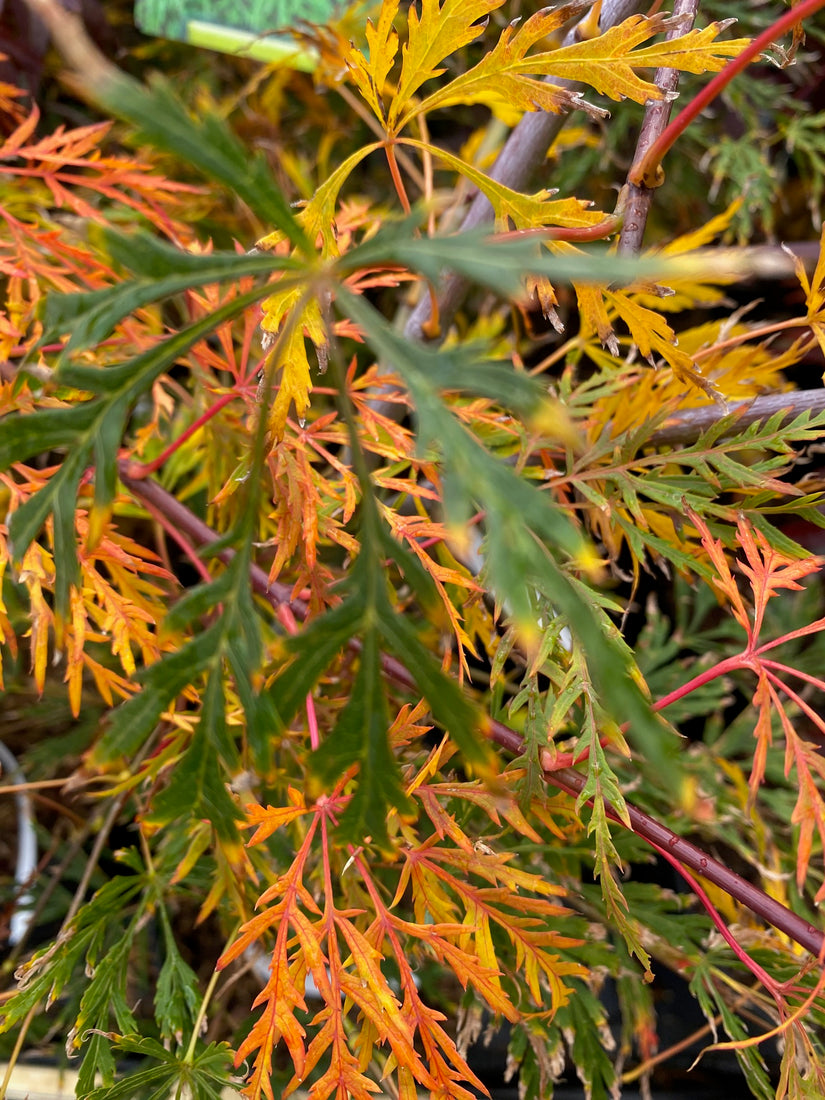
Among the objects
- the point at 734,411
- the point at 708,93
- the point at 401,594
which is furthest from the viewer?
the point at 401,594

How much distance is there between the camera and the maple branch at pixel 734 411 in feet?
1.41

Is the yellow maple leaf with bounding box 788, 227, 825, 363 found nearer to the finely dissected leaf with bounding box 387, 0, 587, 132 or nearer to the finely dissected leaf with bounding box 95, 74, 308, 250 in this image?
the finely dissected leaf with bounding box 387, 0, 587, 132

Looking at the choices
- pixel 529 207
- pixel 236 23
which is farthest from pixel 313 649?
pixel 236 23

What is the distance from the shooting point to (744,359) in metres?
0.50

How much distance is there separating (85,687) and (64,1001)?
277mm

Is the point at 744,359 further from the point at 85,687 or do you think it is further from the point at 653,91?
the point at 85,687

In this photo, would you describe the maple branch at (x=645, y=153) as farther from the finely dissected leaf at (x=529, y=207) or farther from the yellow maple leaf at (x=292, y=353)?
the yellow maple leaf at (x=292, y=353)

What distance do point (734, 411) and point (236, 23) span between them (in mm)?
504

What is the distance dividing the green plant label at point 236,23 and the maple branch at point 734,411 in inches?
15.7

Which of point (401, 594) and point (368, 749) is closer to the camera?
point (368, 749)

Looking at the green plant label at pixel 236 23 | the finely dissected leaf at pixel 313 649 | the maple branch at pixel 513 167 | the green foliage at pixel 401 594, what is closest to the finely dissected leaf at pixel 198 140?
the green foliage at pixel 401 594

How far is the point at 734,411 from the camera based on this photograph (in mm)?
429

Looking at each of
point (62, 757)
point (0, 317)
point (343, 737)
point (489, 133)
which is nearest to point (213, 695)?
point (343, 737)

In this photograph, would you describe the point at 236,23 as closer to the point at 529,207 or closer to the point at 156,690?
the point at 529,207
